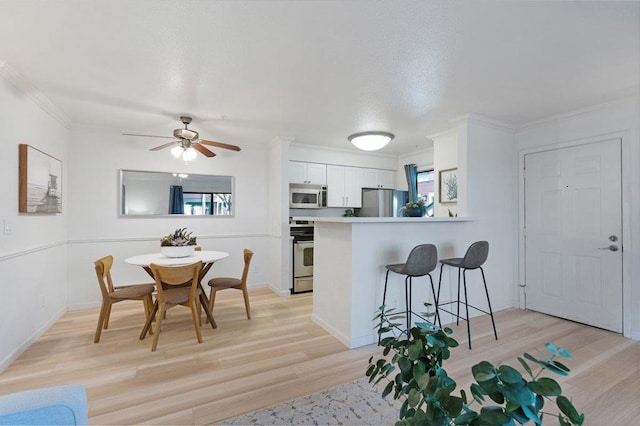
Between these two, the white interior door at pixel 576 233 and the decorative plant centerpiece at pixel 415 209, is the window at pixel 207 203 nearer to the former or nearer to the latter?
the decorative plant centerpiece at pixel 415 209

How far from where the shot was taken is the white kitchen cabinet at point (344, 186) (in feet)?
17.0

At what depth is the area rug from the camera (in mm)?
1761

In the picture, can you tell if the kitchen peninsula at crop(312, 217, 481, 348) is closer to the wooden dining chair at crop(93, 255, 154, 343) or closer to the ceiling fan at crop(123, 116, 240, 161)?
the ceiling fan at crop(123, 116, 240, 161)

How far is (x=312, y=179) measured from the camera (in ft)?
16.4

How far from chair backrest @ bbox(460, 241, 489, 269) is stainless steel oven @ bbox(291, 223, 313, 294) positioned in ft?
7.78

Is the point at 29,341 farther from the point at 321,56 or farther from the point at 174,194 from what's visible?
the point at 321,56

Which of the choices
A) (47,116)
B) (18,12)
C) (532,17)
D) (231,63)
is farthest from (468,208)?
(47,116)

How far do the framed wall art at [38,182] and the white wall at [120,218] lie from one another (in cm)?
40

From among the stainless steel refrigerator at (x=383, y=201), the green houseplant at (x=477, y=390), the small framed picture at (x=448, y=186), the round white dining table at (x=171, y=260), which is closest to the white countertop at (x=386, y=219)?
the small framed picture at (x=448, y=186)

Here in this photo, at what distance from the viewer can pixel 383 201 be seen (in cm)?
531

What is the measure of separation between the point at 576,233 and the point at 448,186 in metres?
1.48

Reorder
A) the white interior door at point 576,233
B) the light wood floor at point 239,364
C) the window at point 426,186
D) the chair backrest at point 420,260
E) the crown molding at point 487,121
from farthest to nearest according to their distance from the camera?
1. the window at point 426,186
2. the crown molding at point 487,121
3. the white interior door at point 576,233
4. the chair backrest at point 420,260
5. the light wood floor at point 239,364

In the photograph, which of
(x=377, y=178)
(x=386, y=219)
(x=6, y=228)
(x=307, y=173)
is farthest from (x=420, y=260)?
(x=6, y=228)

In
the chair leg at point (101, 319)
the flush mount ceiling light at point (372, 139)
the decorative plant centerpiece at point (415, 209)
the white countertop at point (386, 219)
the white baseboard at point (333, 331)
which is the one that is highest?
the flush mount ceiling light at point (372, 139)
